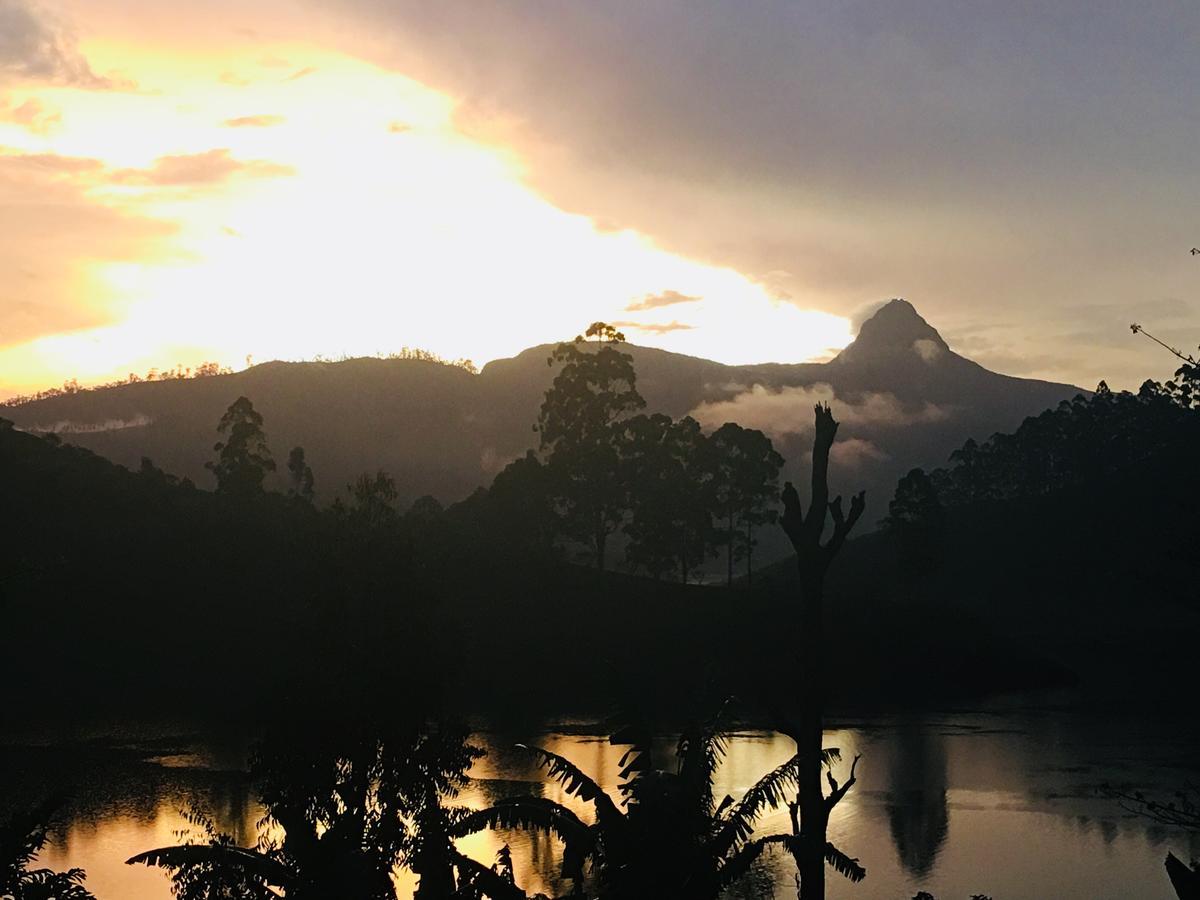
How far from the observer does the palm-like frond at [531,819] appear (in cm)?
2553

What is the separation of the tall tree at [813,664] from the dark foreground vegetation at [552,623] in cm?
10

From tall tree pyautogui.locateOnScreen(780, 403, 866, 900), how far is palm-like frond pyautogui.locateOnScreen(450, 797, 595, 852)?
15.0 ft

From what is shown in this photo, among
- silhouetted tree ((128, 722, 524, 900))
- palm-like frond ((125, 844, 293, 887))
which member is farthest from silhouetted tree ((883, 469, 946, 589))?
palm-like frond ((125, 844, 293, 887))

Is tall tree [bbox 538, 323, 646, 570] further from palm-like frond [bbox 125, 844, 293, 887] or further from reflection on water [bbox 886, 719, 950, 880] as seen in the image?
palm-like frond [bbox 125, 844, 293, 887]

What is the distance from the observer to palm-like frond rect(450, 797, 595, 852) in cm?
2553

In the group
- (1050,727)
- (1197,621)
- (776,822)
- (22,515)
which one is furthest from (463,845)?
(1197,621)

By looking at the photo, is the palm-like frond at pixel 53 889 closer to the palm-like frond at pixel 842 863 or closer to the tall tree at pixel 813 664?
the tall tree at pixel 813 664

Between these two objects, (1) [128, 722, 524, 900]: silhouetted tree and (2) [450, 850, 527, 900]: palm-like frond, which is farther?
(2) [450, 850, 527, 900]: palm-like frond

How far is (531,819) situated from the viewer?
2631 cm

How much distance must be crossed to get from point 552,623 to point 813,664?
89899mm

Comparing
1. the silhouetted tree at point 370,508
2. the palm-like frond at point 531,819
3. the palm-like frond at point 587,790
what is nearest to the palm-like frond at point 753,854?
the palm-like frond at point 587,790

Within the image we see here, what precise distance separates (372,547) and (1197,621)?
463 feet

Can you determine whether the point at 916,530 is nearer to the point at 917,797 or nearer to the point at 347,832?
the point at 917,797

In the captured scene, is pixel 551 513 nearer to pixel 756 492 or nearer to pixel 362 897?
pixel 756 492
